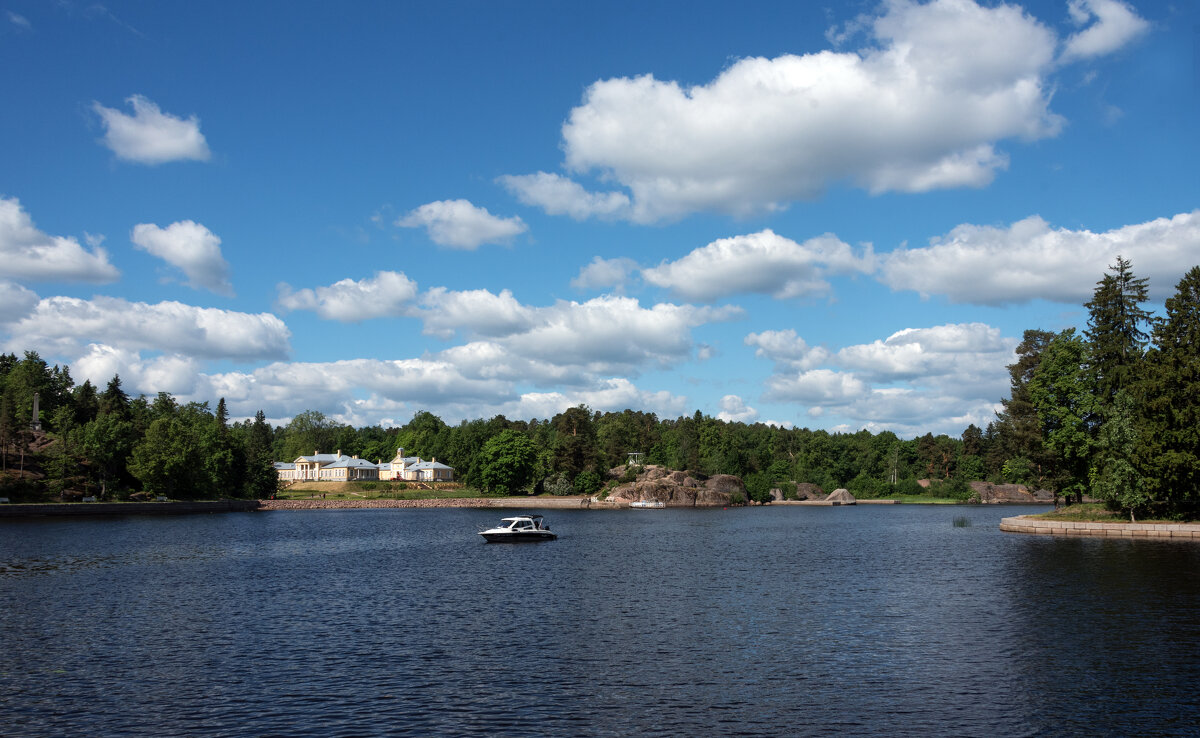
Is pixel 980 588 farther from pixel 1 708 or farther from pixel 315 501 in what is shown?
pixel 315 501

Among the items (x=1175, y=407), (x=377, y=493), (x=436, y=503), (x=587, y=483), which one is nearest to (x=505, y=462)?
(x=436, y=503)

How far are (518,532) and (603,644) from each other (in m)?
55.2

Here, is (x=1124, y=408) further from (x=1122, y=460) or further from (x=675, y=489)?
(x=675, y=489)

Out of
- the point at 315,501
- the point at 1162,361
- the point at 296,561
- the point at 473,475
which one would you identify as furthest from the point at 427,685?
the point at 473,475

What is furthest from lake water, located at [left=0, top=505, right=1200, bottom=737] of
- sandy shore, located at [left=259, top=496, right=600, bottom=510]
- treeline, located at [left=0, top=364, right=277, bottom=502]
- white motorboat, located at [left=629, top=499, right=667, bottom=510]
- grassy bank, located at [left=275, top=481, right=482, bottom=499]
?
grassy bank, located at [left=275, top=481, right=482, bottom=499]

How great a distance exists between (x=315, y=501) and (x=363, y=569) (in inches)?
4530

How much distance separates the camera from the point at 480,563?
68.0 meters

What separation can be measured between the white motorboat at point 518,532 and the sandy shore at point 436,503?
7590cm

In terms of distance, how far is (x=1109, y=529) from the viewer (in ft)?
269

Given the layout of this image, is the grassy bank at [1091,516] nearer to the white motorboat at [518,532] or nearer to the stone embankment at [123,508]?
the white motorboat at [518,532]

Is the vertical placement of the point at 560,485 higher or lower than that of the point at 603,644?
lower

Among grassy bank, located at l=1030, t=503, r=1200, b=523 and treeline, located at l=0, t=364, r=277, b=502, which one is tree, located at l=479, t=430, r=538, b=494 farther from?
grassy bank, located at l=1030, t=503, r=1200, b=523

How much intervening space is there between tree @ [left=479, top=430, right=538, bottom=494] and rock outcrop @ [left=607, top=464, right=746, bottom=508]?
74.9ft

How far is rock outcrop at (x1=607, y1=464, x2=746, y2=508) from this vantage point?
184m
